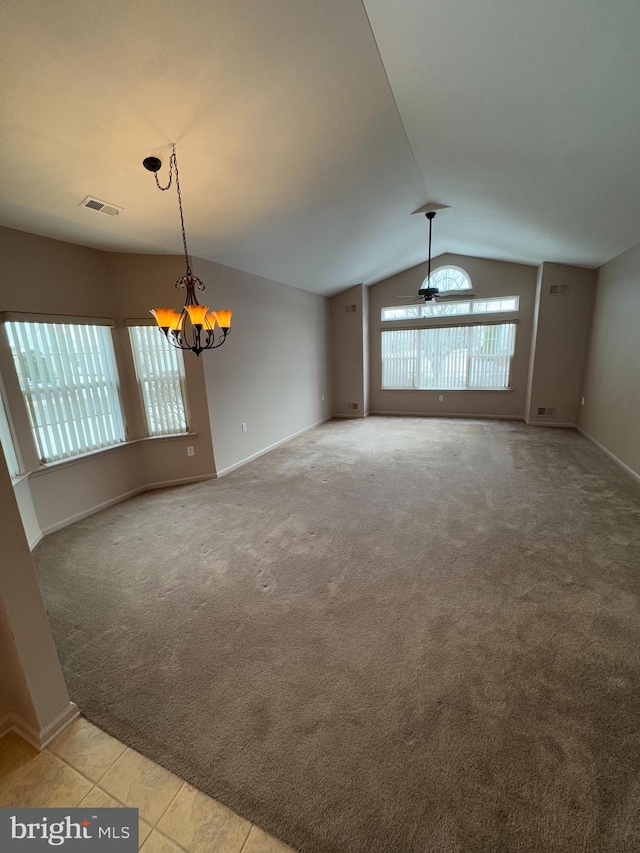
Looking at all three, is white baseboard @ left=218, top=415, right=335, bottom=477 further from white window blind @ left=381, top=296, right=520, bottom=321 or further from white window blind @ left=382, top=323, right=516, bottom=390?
white window blind @ left=381, top=296, right=520, bottom=321

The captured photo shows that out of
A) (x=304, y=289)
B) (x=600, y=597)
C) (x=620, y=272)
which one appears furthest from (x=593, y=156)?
(x=304, y=289)

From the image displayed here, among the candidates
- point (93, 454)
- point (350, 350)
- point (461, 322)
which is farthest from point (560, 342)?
point (93, 454)

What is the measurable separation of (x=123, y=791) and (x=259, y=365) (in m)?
4.47

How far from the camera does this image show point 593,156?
255cm

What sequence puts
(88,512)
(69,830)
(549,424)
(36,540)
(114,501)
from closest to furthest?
(69,830) → (36,540) → (88,512) → (114,501) → (549,424)

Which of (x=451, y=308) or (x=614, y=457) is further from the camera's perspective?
(x=451, y=308)

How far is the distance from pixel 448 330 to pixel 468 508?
4854 mm

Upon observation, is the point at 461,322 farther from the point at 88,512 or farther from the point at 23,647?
the point at 23,647

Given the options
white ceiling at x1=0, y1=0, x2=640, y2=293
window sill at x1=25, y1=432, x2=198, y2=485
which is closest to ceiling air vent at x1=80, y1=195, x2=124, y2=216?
white ceiling at x1=0, y1=0, x2=640, y2=293

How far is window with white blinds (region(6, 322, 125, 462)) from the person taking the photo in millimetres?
3039

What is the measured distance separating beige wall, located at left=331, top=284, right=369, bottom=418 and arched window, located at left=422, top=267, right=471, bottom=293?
1.43 m

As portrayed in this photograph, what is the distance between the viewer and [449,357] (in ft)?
23.6

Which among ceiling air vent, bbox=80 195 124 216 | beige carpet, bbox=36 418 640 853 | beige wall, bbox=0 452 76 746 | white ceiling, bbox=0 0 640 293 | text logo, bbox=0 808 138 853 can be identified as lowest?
beige carpet, bbox=36 418 640 853

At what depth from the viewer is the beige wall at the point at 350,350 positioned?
724cm
